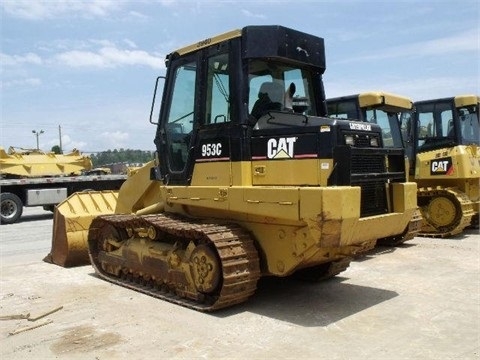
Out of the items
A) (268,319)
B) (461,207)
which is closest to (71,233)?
(268,319)

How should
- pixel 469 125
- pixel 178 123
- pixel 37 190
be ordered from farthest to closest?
pixel 37 190, pixel 469 125, pixel 178 123

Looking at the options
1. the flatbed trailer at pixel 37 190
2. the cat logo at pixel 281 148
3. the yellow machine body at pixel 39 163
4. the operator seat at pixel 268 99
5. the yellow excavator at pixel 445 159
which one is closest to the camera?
the cat logo at pixel 281 148

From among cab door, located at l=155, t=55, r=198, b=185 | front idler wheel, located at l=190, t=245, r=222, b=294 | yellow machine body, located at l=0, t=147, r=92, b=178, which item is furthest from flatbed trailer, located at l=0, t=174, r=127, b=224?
front idler wheel, located at l=190, t=245, r=222, b=294

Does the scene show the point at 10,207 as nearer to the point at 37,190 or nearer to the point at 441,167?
the point at 37,190

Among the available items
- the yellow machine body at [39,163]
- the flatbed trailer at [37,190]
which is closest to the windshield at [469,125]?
the flatbed trailer at [37,190]

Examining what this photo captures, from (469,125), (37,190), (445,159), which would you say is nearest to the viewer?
(445,159)

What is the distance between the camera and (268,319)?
536 cm

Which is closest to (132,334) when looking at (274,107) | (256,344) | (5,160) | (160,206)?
(256,344)

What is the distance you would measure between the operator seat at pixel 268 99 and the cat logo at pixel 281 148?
1.55ft

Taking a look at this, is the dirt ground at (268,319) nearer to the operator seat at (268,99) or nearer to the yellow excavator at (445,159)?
the operator seat at (268,99)

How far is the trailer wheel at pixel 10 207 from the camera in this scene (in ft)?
53.0

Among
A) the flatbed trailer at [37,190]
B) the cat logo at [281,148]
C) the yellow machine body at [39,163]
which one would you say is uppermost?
the yellow machine body at [39,163]

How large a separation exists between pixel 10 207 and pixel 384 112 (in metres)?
12.5

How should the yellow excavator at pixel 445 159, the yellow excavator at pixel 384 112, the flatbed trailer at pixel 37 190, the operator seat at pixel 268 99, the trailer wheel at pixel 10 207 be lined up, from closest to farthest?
the operator seat at pixel 268 99
the yellow excavator at pixel 384 112
the yellow excavator at pixel 445 159
the trailer wheel at pixel 10 207
the flatbed trailer at pixel 37 190
